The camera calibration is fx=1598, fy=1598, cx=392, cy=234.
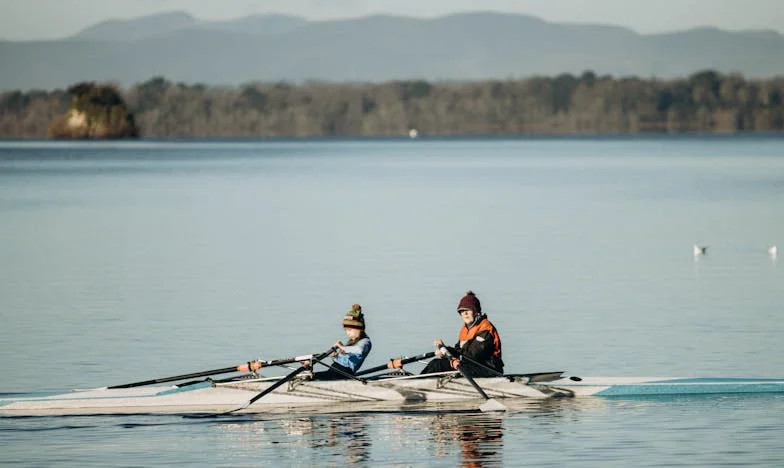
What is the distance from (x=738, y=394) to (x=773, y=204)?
53159 mm

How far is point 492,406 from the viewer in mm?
21703

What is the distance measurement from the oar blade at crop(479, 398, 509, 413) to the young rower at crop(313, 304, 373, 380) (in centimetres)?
174

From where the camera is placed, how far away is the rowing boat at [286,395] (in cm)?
2189

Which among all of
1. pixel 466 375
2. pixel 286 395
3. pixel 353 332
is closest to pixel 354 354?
pixel 353 332

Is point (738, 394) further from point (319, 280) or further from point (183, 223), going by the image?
point (183, 223)

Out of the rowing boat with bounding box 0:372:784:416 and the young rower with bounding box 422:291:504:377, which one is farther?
the rowing boat with bounding box 0:372:784:416

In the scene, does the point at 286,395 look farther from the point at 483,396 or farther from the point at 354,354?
the point at 483,396

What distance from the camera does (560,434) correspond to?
799 inches

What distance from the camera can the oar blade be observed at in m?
21.6

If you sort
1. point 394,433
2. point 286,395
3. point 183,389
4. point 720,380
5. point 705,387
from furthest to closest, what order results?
1. point 720,380
2. point 705,387
3. point 183,389
4. point 286,395
5. point 394,433

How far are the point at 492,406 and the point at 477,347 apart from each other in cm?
83

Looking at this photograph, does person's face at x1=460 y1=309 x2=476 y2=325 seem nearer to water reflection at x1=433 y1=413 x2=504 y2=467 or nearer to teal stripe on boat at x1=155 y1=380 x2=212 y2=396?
water reflection at x1=433 y1=413 x2=504 y2=467

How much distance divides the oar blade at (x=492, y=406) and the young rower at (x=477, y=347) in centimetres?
43

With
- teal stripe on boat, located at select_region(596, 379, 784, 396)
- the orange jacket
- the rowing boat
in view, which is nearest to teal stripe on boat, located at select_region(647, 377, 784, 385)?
teal stripe on boat, located at select_region(596, 379, 784, 396)
